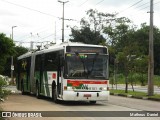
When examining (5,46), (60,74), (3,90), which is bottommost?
(3,90)

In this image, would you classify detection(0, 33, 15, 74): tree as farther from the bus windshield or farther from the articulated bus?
the bus windshield

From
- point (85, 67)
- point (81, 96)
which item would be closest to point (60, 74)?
point (85, 67)

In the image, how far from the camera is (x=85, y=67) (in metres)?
21.3

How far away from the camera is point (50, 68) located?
24234 mm

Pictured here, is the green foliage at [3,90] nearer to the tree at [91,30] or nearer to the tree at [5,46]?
the tree at [5,46]

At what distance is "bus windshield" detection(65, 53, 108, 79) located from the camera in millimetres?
21172

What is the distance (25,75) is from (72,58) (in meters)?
11.9

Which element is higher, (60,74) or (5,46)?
(5,46)

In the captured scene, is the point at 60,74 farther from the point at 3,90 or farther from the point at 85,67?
the point at 3,90

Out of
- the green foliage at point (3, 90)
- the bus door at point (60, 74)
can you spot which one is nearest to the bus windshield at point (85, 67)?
the bus door at point (60, 74)

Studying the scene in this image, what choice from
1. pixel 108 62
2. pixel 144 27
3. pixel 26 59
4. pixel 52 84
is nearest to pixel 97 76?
pixel 108 62

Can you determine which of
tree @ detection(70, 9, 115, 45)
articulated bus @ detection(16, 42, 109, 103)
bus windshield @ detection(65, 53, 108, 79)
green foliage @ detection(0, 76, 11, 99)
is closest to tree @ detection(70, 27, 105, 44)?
tree @ detection(70, 9, 115, 45)

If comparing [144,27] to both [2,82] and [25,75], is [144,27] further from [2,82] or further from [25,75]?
[2,82]

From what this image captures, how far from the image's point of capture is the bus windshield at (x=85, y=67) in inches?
834
